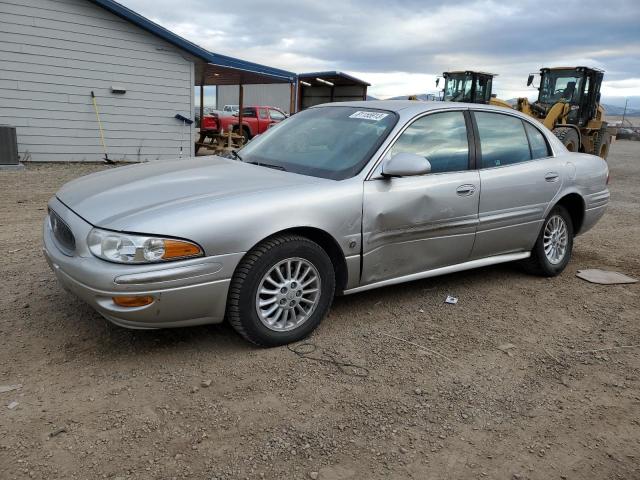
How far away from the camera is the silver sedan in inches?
115

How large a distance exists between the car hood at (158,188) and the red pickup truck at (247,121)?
56.8 feet

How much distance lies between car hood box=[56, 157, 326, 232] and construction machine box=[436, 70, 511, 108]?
13541mm

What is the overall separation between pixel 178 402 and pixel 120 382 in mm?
379

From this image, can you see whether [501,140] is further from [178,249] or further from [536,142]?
[178,249]

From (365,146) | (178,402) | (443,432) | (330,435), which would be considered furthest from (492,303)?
(178,402)

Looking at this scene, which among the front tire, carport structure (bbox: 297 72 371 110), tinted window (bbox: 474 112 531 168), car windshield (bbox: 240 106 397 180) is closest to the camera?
the front tire

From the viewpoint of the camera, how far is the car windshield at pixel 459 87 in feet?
53.2

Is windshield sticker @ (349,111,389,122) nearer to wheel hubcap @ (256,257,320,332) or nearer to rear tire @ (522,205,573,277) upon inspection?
wheel hubcap @ (256,257,320,332)

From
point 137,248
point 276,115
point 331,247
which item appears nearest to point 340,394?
point 331,247

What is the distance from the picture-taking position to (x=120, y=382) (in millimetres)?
2893

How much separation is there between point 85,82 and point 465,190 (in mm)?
10851

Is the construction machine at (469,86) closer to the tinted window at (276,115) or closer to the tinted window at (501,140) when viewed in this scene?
Answer: the tinted window at (276,115)

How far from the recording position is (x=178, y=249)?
9.50 feet

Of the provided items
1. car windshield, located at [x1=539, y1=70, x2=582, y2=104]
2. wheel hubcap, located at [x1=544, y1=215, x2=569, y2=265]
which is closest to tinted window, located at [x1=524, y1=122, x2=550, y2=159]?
wheel hubcap, located at [x1=544, y1=215, x2=569, y2=265]
